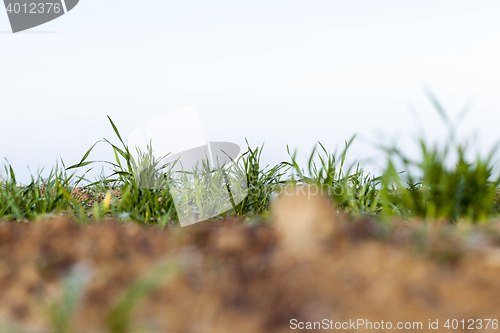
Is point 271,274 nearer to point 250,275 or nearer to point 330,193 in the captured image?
point 250,275

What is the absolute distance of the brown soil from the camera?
0.92 metres

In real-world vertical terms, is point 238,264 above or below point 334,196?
above

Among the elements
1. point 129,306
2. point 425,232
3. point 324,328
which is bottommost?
point 425,232

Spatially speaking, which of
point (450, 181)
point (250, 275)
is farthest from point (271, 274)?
point (450, 181)

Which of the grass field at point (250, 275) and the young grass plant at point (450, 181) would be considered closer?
the grass field at point (250, 275)

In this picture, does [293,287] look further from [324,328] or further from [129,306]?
[129,306]

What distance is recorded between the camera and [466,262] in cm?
119

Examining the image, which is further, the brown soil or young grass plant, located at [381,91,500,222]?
young grass plant, located at [381,91,500,222]

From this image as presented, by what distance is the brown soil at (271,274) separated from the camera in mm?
919

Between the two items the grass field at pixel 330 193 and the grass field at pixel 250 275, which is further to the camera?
the grass field at pixel 330 193

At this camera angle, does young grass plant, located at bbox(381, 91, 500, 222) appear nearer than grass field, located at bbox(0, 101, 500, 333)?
No

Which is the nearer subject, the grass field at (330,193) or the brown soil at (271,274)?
the brown soil at (271,274)

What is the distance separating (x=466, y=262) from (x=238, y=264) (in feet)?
2.21

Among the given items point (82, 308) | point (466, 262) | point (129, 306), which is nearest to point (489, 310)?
point (466, 262)
